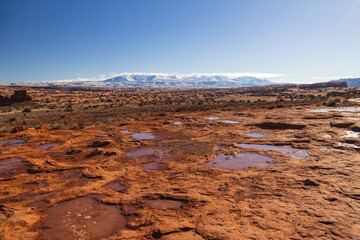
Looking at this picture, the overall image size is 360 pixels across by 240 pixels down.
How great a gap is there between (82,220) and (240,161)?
6264 mm

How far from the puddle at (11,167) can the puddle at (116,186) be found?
4.10 meters

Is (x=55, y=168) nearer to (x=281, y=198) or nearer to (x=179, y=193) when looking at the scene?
(x=179, y=193)

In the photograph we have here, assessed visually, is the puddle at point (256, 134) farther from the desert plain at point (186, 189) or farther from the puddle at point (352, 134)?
the puddle at point (352, 134)

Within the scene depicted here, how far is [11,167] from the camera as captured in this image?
8.11m

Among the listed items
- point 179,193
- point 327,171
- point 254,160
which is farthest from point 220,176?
point 327,171

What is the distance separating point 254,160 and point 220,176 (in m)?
2.41

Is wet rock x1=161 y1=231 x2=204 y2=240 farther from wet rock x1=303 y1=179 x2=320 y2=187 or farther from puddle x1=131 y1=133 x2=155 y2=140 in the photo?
puddle x1=131 y1=133 x2=155 y2=140

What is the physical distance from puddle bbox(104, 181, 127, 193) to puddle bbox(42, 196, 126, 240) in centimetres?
75

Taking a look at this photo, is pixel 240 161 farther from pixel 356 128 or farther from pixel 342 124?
pixel 342 124

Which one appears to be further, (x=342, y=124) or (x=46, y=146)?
(x=342, y=124)

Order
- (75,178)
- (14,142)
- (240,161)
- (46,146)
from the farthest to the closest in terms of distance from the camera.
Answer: (14,142) < (46,146) < (240,161) < (75,178)

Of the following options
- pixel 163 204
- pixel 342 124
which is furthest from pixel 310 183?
pixel 342 124

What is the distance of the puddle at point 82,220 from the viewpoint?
166 inches

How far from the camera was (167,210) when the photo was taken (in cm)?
497
